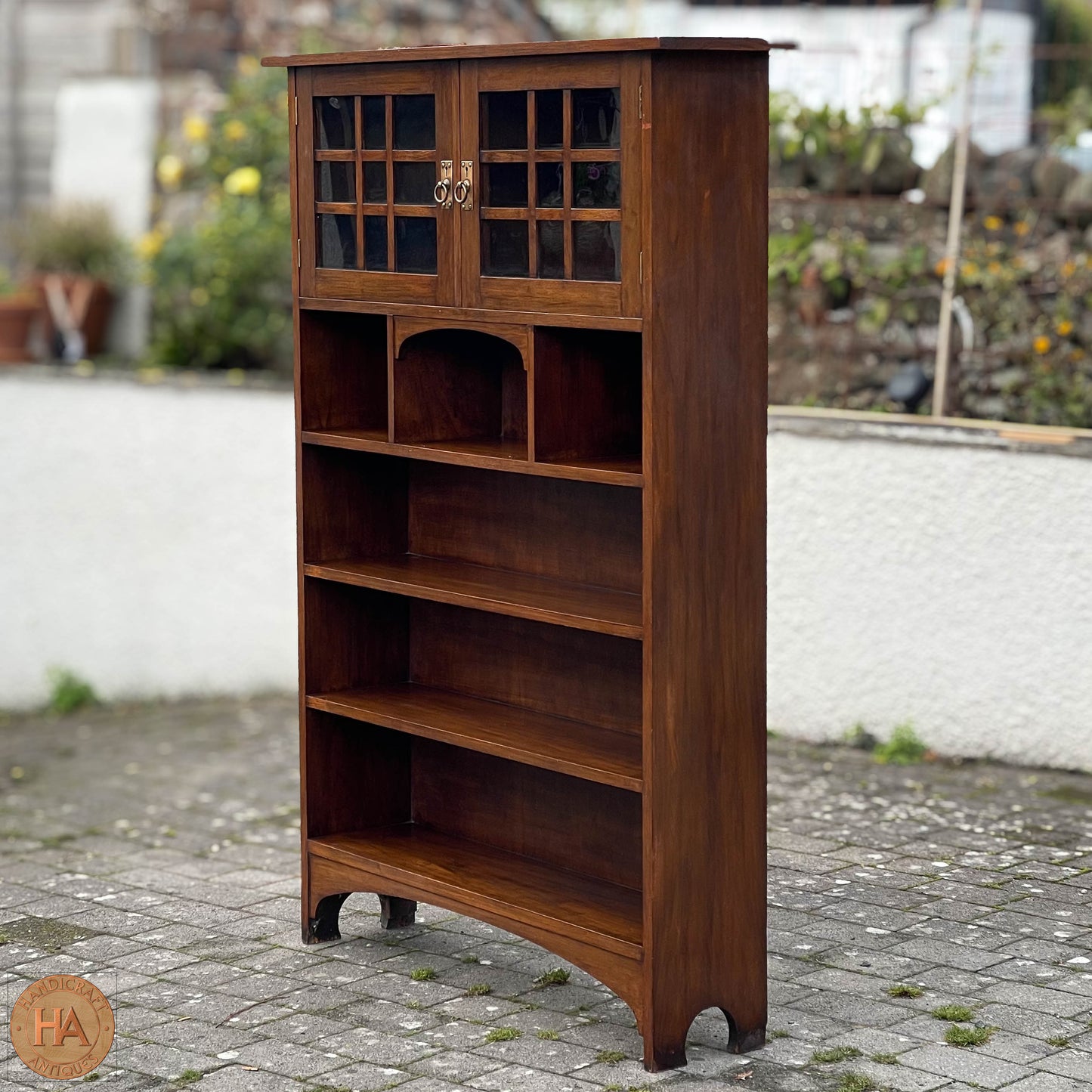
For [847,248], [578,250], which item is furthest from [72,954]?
[847,248]

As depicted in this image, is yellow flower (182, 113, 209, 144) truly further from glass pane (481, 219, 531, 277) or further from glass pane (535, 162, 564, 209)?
glass pane (535, 162, 564, 209)

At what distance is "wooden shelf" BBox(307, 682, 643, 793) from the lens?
13.3 feet

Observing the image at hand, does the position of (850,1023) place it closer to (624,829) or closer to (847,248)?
(624,829)

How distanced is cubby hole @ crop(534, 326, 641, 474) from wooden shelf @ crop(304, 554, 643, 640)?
34cm

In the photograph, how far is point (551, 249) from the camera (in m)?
3.96

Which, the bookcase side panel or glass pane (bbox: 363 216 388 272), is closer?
the bookcase side panel

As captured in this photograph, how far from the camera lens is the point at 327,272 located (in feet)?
14.9

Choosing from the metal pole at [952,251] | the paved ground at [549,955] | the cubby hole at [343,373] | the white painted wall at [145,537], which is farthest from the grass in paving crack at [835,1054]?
the white painted wall at [145,537]

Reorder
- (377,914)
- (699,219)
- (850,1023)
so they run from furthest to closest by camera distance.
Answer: (377,914), (850,1023), (699,219)

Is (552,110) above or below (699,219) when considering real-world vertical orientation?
above

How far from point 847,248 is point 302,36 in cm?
387

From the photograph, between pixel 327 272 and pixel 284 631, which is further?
pixel 284 631

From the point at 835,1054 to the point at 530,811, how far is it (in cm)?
108

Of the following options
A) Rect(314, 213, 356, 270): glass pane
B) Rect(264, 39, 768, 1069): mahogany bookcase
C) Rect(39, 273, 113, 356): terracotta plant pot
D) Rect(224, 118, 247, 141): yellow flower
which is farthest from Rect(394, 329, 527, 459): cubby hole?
Rect(39, 273, 113, 356): terracotta plant pot
